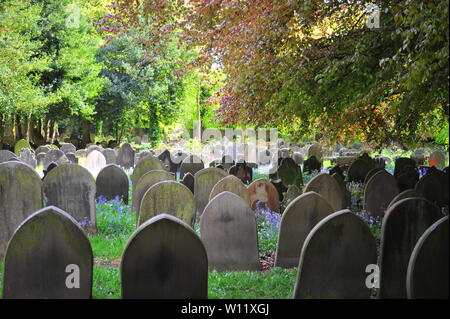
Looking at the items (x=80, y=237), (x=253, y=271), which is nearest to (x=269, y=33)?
(x=253, y=271)

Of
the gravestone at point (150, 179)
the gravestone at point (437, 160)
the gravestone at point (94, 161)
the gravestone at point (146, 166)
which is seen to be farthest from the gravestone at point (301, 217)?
the gravestone at point (437, 160)

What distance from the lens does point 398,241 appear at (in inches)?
193

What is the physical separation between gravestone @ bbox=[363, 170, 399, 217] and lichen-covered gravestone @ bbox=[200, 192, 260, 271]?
10.6 ft

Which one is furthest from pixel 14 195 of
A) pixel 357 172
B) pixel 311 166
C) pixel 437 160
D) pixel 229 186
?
pixel 437 160

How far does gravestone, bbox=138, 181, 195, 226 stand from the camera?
709cm

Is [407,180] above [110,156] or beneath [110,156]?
beneath

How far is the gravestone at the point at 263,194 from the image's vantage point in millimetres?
9453

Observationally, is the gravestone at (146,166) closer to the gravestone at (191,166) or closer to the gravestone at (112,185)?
the gravestone at (112,185)

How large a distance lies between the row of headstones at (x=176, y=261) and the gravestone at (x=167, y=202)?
2595mm

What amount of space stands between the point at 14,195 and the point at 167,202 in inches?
87.8

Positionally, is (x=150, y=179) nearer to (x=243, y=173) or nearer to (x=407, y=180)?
(x=407, y=180)

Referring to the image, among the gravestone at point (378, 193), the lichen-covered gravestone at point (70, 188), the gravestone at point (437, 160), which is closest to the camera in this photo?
the lichen-covered gravestone at point (70, 188)

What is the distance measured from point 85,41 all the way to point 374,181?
23507 mm
